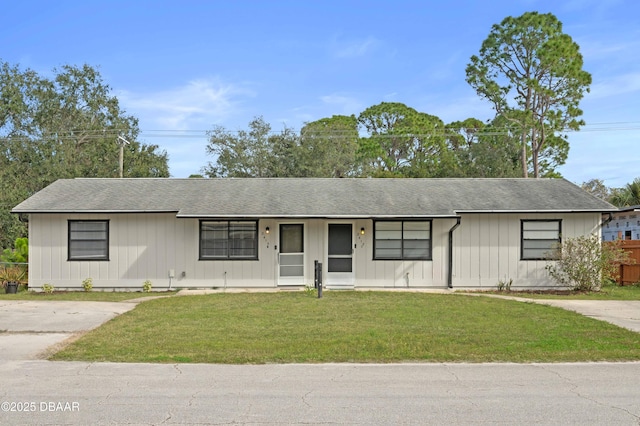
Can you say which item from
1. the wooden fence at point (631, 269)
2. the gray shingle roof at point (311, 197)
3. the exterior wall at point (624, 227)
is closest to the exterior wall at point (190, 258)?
the gray shingle roof at point (311, 197)

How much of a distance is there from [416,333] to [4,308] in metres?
9.35

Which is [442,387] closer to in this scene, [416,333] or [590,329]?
[416,333]

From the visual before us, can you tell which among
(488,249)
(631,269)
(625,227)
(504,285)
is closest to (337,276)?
(488,249)

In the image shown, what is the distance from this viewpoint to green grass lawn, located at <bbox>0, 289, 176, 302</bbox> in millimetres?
16031

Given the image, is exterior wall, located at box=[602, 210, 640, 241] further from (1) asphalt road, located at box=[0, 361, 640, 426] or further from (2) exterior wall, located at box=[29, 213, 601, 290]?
(1) asphalt road, located at box=[0, 361, 640, 426]

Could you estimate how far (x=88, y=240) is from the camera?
18.4 m

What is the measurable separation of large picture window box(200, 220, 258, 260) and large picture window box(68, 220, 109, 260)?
9.84 feet

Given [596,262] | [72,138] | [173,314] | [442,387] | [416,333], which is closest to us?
[442,387]

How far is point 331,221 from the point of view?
18312mm

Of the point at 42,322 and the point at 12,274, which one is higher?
the point at 12,274

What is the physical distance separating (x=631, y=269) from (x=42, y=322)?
61.5 feet

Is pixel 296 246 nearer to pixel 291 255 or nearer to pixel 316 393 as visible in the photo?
pixel 291 255

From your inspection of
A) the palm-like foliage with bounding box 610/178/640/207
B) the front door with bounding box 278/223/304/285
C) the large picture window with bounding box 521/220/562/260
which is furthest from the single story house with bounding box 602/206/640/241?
the front door with bounding box 278/223/304/285

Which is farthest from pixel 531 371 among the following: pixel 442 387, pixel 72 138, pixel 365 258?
pixel 72 138
